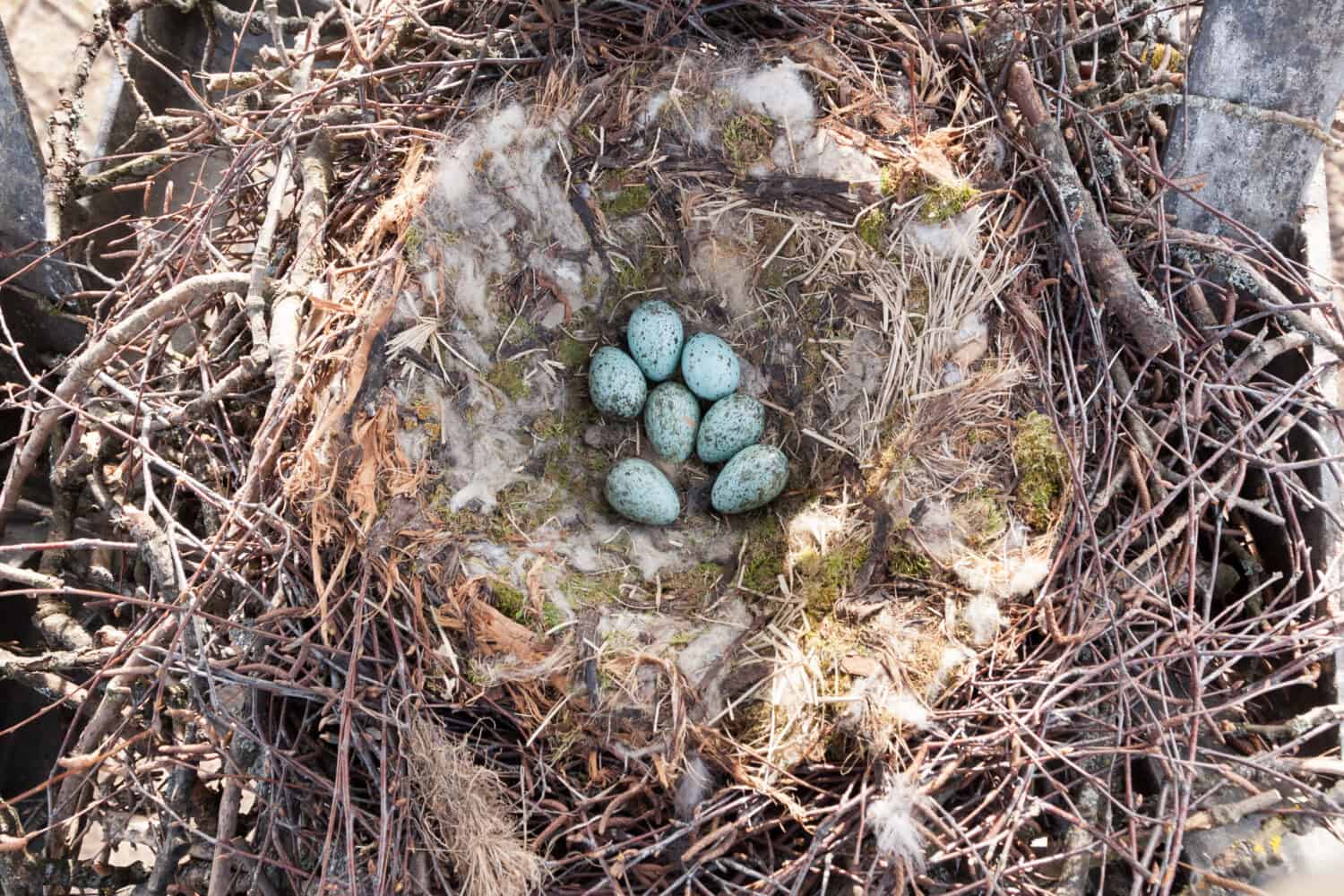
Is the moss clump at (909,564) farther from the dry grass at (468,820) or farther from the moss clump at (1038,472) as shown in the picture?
the dry grass at (468,820)

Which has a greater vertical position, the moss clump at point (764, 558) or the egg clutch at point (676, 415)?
the egg clutch at point (676, 415)

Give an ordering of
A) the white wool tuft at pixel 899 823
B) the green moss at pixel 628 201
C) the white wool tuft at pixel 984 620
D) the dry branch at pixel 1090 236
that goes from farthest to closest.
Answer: the green moss at pixel 628 201 < the dry branch at pixel 1090 236 < the white wool tuft at pixel 984 620 < the white wool tuft at pixel 899 823

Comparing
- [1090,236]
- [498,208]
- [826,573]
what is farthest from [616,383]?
[1090,236]

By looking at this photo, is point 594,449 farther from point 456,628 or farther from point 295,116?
point 295,116

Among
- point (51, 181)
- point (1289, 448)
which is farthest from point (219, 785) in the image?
point (1289, 448)

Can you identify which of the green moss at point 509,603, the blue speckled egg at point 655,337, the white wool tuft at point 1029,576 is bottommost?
the green moss at point 509,603

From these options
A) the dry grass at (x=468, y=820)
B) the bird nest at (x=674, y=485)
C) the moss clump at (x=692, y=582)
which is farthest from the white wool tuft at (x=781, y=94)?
the dry grass at (x=468, y=820)

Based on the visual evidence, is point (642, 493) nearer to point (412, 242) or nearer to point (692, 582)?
point (692, 582)

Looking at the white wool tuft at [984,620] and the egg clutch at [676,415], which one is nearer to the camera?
the white wool tuft at [984,620]

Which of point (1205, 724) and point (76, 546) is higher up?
point (76, 546)
